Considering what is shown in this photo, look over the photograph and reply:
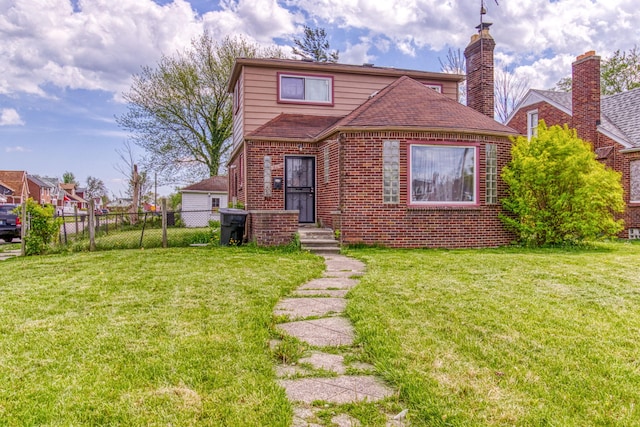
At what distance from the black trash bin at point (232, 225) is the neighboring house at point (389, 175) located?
0.76ft

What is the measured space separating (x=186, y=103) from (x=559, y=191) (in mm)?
20801

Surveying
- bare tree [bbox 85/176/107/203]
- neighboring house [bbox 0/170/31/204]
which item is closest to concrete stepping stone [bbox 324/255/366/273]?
neighboring house [bbox 0/170/31/204]

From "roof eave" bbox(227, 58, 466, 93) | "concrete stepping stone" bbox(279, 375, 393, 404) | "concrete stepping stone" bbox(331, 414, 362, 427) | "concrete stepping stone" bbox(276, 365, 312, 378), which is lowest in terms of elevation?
"concrete stepping stone" bbox(331, 414, 362, 427)

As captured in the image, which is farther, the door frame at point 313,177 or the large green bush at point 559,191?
the door frame at point 313,177

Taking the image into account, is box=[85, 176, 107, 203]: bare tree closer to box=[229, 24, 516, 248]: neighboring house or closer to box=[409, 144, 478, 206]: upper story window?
box=[229, 24, 516, 248]: neighboring house

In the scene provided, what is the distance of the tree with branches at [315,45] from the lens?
2700cm

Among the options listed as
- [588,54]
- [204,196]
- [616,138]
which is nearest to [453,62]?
[588,54]

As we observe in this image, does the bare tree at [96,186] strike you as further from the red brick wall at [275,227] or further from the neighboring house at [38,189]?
the red brick wall at [275,227]

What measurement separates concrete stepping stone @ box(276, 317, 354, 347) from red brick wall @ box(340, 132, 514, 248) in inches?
232

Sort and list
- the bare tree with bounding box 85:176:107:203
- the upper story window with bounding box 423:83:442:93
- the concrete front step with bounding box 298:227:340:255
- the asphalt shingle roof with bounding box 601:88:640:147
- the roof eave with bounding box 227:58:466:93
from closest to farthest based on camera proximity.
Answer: the concrete front step with bounding box 298:227:340:255, the roof eave with bounding box 227:58:466:93, the upper story window with bounding box 423:83:442:93, the asphalt shingle roof with bounding box 601:88:640:147, the bare tree with bounding box 85:176:107:203

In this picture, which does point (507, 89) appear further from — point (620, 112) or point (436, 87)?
point (436, 87)

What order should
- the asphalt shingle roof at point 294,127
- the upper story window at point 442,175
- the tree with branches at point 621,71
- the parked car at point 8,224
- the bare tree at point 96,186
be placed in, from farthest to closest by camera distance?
Result: the bare tree at point 96,186 → the tree with branches at point 621,71 → the parked car at point 8,224 → the asphalt shingle roof at point 294,127 → the upper story window at point 442,175

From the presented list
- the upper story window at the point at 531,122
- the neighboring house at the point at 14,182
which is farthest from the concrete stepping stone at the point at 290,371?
the neighboring house at the point at 14,182

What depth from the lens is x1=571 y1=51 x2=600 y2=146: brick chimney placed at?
573 inches
